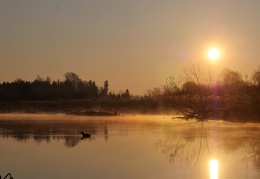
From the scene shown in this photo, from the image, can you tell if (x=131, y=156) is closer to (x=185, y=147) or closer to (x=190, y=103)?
(x=185, y=147)

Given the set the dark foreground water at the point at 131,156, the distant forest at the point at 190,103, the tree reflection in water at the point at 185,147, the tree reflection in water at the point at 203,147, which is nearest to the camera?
the dark foreground water at the point at 131,156

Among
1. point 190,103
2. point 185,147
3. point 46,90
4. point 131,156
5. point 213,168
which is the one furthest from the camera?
point 46,90

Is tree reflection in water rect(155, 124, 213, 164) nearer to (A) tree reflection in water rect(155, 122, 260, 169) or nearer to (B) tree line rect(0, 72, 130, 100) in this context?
(A) tree reflection in water rect(155, 122, 260, 169)

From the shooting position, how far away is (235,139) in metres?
18.2

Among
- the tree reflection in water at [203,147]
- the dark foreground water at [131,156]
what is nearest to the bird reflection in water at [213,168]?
the dark foreground water at [131,156]

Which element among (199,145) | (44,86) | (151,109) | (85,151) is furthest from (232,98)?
(44,86)

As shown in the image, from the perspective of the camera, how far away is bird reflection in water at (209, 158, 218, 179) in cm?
1051

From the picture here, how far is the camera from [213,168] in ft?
37.9

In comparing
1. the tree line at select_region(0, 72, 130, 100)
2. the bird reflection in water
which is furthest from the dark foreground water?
the tree line at select_region(0, 72, 130, 100)

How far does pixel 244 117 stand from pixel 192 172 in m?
20.9

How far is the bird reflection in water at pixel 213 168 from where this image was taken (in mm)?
10511

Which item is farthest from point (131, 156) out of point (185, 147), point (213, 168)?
point (213, 168)

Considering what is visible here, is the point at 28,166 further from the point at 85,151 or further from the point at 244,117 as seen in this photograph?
the point at 244,117

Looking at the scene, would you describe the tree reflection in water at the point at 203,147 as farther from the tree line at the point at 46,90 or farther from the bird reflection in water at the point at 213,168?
the tree line at the point at 46,90
